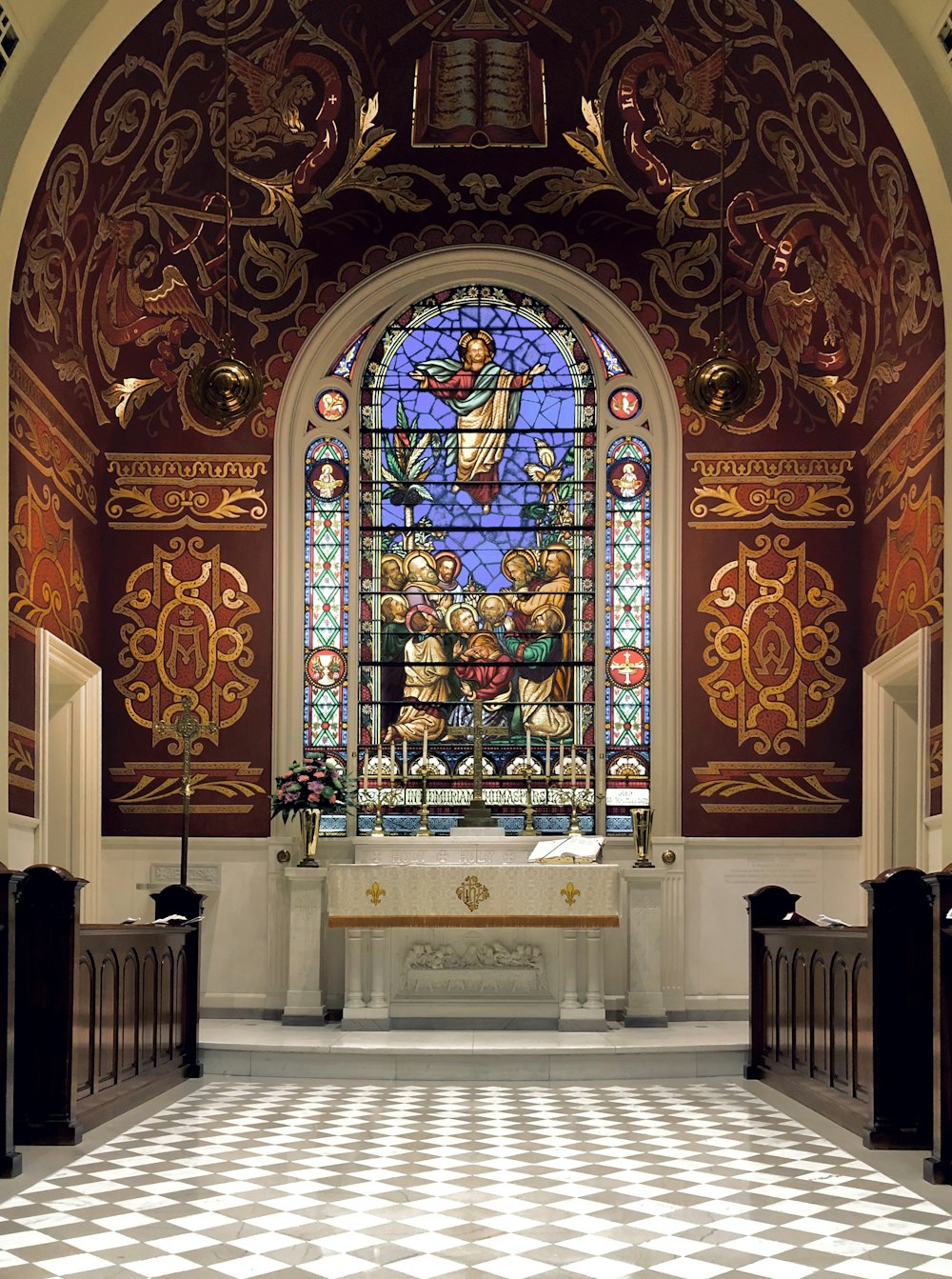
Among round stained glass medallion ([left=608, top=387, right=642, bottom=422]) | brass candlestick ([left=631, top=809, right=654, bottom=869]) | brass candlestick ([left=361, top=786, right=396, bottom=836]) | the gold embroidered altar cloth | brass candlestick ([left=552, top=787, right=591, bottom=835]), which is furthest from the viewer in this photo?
round stained glass medallion ([left=608, top=387, right=642, bottom=422])

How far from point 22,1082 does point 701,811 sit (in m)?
6.37

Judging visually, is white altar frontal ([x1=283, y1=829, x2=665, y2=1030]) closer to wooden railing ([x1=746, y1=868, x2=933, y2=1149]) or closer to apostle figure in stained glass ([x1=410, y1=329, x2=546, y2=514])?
wooden railing ([x1=746, y1=868, x2=933, y2=1149])

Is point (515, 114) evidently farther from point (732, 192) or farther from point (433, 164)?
point (732, 192)

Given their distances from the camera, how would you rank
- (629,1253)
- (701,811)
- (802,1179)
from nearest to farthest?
(629,1253), (802,1179), (701,811)

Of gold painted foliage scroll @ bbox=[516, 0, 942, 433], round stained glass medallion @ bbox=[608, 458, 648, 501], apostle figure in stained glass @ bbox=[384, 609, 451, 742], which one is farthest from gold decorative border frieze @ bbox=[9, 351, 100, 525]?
round stained glass medallion @ bbox=[608, 458, 648, 501]

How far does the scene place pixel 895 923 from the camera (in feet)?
25.2

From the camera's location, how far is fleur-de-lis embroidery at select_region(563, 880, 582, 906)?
1111 centimetres

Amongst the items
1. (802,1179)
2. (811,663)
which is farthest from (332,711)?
(802,1179)

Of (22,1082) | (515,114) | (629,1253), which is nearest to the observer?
(629,1253)

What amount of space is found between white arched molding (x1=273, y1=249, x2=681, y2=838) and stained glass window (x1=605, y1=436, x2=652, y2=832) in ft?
0.36

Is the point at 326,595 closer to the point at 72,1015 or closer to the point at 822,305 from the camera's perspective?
the point at 822,305

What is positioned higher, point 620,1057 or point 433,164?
point 433,164

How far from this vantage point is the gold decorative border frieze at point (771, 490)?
41.8 feet

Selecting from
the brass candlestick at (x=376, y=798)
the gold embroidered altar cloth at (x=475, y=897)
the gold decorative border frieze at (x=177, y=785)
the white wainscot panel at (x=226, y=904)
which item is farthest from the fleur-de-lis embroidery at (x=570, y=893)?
the gold decorative border frieze at (x=177, y=785)
